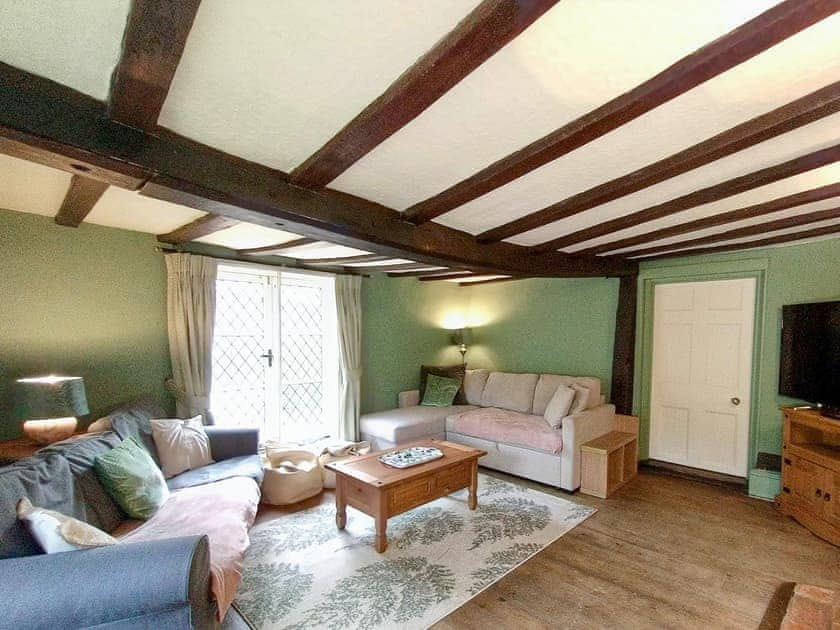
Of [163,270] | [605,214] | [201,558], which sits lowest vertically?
[201,558]

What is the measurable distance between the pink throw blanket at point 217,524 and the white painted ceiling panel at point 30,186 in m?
1.81

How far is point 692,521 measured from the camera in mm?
2906

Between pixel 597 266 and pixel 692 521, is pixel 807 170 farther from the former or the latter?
pixel 692 521

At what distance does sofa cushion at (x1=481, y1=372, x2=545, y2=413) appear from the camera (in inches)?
176

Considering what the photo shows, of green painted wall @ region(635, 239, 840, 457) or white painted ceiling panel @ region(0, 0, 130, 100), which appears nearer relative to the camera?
white painted ceiling panel @ region(0, 0, 130, 100)

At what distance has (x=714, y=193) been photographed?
2.05 meters

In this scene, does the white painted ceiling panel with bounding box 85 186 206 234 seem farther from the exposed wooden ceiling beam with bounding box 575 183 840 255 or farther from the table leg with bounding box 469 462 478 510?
the exposed wooden ceiling beam with bounding box 575 183 840 255

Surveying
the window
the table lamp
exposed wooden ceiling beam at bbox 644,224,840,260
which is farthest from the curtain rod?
exposed wooden ceiling beam at bbox 644,224,840,260

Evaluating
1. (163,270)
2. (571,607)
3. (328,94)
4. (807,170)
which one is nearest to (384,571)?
(571,607)

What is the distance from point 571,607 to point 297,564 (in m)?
1.60

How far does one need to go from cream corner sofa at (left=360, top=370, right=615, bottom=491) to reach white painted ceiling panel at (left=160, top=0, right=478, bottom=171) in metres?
3.20

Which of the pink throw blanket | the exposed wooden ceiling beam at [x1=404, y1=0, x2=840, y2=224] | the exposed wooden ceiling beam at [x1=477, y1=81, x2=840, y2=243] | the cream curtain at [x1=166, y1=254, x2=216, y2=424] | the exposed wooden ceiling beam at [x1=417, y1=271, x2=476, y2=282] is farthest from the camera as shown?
the exposed wooden ceiling beam at [x1=417, y1=271, x2=476, y2=282]

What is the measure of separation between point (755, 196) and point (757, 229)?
0.83 metres

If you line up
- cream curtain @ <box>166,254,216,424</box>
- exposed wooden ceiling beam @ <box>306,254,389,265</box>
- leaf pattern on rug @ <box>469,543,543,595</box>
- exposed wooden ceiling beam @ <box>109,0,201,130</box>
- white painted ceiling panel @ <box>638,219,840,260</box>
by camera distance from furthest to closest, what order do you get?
exposed wooden ceiling beam @ <box>306,254,389,265</box> → cream curtain @ <box>166,254,216,424</box> → white painted ceiling panel @ <box>638,219,840,260</box> → leaf pattern on rug @ <box>469,543,543,595</box> → exposed wooden ceiling beam @ <box>109,0,201,130</box>
